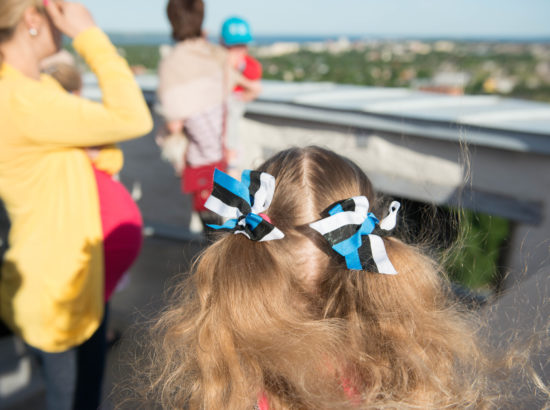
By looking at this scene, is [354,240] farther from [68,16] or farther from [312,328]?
[68,16]

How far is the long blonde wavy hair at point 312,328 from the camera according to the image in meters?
1.04

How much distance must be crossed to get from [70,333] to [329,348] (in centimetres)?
95

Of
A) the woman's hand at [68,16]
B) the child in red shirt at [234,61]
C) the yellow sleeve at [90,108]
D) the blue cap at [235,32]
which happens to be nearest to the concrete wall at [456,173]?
the child in red shirt at [234,61]

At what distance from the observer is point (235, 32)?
2.74 meters

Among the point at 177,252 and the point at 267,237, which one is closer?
the point at 267,237

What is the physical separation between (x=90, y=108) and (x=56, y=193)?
28cm

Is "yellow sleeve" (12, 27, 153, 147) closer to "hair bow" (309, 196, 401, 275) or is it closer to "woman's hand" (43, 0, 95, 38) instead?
"woman's hand" (43, 0, 95, 38)

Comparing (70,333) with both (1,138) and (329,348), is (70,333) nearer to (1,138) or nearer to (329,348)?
(1,138)

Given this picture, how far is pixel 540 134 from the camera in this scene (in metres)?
2.26

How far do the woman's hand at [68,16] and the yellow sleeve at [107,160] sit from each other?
42 cm

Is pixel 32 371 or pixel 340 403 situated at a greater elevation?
pixel 340 403

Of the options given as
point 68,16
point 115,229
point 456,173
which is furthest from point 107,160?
point 456,173

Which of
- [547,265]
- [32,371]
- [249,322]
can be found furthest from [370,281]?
[32,371]

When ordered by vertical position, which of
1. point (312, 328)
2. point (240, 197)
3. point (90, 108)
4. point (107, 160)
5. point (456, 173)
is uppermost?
point (90, 108)
